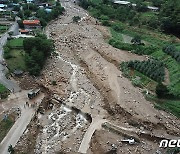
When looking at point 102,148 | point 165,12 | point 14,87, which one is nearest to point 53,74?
point 14,87

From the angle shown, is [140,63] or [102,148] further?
[140,63]

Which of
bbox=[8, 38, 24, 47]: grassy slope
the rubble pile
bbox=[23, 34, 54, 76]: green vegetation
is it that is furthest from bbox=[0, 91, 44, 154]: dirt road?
bbox=[8, 38, 24, 47]: grassy slope

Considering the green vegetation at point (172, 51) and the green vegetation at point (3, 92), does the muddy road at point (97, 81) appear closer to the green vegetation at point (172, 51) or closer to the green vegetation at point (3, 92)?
the green vegetation at point (172, 51)

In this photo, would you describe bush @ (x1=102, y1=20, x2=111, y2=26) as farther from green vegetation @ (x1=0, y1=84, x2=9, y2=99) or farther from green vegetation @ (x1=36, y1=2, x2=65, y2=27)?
green vegetation @ (x1=0, y1=84, x2=9, y2=99)

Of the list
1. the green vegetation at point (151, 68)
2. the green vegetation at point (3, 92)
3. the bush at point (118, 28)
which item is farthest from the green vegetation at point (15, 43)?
the bush at point (118, 28)

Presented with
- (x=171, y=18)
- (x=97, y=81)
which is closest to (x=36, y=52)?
(x=97, y=81)

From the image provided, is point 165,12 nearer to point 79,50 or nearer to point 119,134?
point 79,50

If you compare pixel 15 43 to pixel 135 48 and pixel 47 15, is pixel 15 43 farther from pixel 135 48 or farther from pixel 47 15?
pixel 135 48
